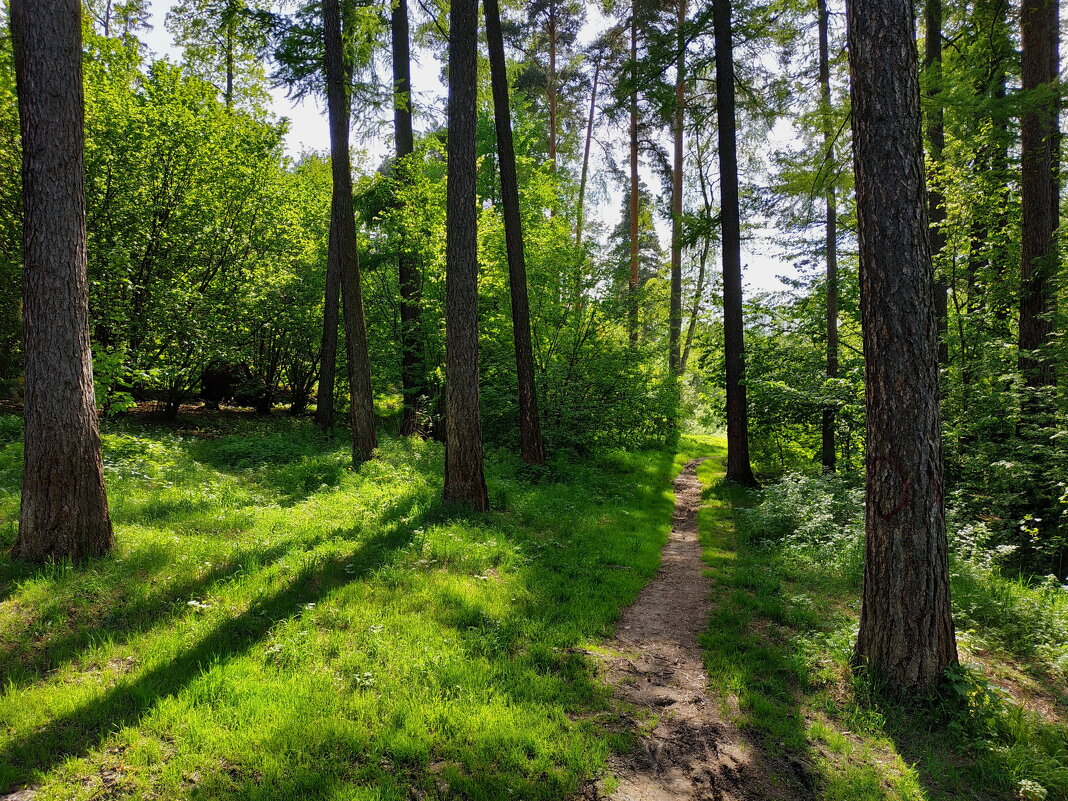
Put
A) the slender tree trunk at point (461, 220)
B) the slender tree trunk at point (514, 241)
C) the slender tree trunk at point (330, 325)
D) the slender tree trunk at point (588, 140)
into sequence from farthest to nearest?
the slender tree trunk at point (588, 140) < the slender tree trunk at point (330, 325) < the slender tree trunk at point (514, 241) < the slender tree trunk at point (461, 220)

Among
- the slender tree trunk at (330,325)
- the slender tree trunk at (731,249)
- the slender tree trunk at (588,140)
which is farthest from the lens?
the slender tree trunk at (588,140)

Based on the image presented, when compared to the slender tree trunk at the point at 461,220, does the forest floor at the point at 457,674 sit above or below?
below

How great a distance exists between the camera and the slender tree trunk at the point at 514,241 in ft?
33.0

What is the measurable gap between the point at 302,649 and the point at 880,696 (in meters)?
4.23

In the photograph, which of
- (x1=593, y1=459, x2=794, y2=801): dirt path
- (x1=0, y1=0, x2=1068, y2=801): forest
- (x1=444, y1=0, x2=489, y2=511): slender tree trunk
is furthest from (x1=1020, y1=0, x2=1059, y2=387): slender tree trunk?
(x1=444, y1=0, x2=489, y2=511): slender tree trunk

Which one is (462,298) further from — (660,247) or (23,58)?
(660,247)

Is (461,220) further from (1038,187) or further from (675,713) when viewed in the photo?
(1038,187)

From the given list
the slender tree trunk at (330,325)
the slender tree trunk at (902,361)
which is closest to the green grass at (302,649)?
the slender tree trunk at (902,361)

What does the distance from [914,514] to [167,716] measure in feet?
16.6

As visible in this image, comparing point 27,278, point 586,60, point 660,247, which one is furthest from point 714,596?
point 660,247

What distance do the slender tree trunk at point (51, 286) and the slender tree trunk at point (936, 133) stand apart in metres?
11.9

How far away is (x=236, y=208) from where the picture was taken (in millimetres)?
12195

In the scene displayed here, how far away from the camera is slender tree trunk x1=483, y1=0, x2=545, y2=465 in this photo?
10062 millimetres

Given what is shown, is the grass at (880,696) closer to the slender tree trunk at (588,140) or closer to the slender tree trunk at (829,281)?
the slender tree trunk at (829,281)
